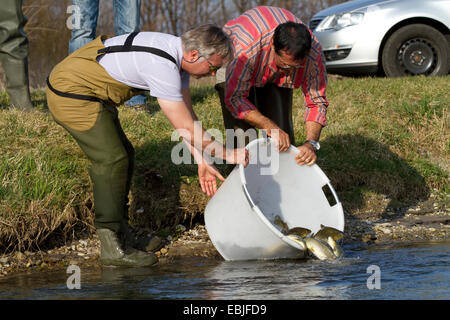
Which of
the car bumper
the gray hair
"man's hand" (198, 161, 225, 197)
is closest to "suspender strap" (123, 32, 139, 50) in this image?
the gray hair

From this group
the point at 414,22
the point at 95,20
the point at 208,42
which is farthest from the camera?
the point at 414,22

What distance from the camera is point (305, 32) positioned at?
4.27m

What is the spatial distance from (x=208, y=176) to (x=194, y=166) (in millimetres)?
1415

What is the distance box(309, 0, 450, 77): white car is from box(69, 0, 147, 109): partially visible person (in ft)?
9.64

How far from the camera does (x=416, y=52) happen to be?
28.8ft

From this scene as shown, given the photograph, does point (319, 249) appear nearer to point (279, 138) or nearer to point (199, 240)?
point (279, 138)

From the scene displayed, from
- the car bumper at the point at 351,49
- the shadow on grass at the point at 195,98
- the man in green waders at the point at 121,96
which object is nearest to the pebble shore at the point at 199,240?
the man in green waders at the point at 121,96

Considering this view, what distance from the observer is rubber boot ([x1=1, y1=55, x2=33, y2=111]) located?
6.39m

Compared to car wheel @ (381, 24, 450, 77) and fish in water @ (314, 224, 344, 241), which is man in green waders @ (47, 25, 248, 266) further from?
car wheel @ (381, 24, 450, 77)

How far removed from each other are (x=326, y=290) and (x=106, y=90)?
1.74 meters

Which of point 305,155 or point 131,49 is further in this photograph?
point 305,155

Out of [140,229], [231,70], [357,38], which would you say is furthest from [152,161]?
[357,38]

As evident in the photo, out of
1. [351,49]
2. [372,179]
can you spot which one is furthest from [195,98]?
[372,179]
